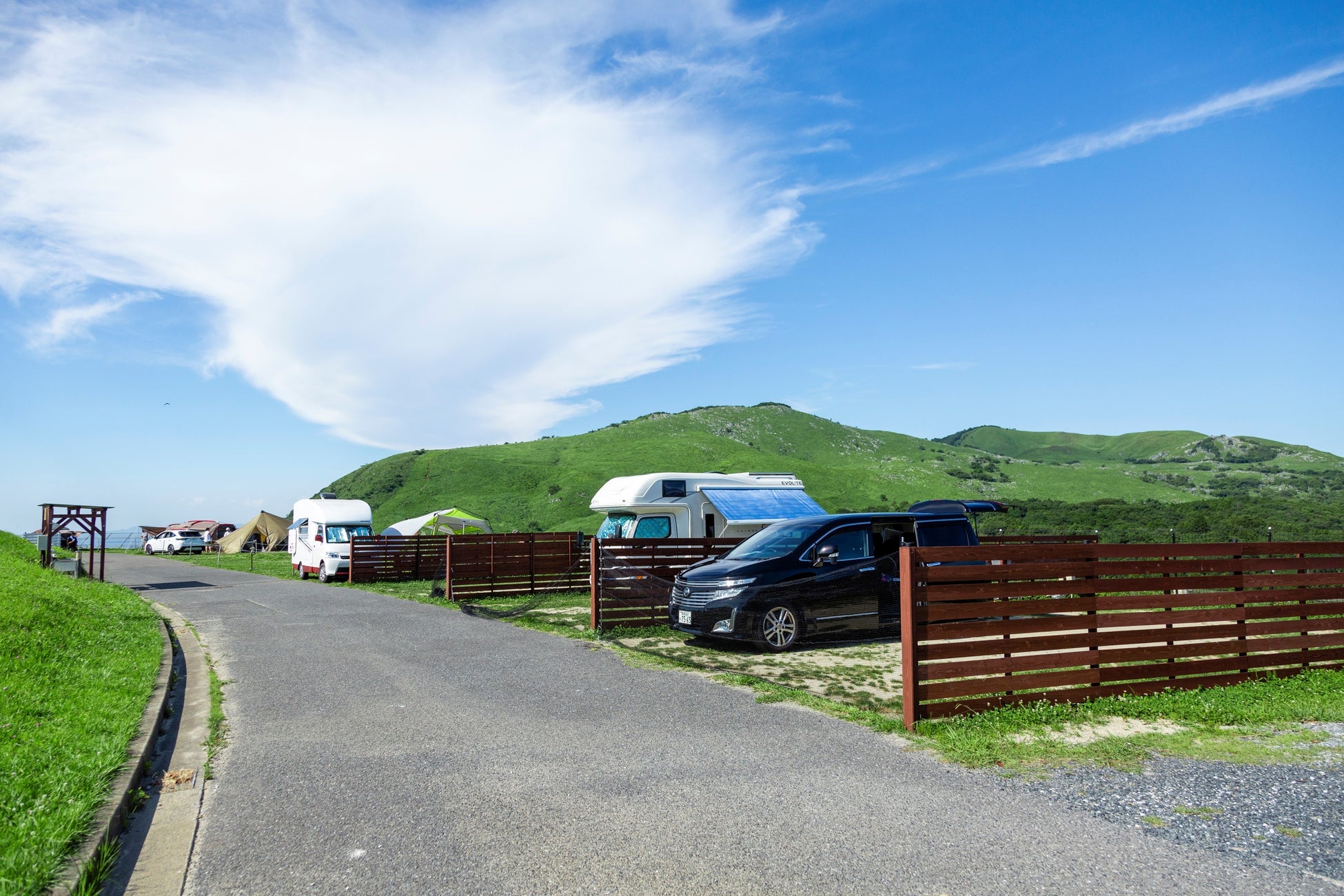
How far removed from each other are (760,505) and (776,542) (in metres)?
6.42

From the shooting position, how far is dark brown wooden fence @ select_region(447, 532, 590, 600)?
60.8 feet

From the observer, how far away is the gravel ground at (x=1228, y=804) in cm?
407

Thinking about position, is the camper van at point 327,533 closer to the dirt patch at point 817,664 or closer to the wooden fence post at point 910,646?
the dirt patch at point 817,664

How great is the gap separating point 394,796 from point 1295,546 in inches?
376

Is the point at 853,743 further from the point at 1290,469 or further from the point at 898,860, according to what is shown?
the point at 1290,469

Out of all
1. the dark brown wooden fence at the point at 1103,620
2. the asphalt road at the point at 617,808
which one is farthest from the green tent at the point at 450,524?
the dark brown wooden fence at the point at 1103,620

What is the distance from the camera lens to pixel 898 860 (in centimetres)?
393

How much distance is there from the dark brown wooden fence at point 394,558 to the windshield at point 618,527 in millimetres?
7296

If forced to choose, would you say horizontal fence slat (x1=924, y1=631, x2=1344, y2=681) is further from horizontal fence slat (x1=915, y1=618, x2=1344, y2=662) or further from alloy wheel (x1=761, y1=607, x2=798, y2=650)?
alloy wheel (x1=761, y1=607, x2=798, y2=650)

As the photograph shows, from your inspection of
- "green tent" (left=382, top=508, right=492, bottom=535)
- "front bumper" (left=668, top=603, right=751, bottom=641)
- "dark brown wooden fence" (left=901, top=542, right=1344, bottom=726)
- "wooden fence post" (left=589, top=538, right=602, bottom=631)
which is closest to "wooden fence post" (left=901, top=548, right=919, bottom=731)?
"dark brown wooden fence" (left=901, top=542, right=1344, bottom=726)

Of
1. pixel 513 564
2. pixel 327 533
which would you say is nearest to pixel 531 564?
pixel 513 564

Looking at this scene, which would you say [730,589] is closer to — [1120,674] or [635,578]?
[635,578]

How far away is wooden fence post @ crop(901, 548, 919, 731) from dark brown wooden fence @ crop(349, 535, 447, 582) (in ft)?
59.5

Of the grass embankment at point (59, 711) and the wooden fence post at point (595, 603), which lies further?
the wooden fence post at point (595, 603)
